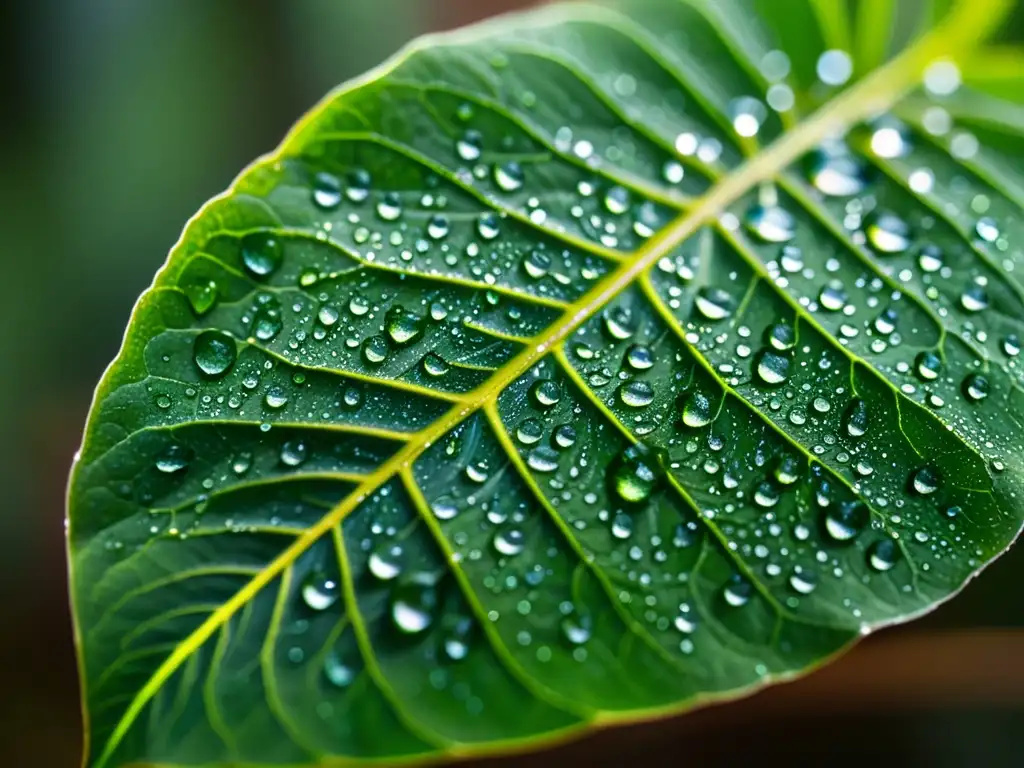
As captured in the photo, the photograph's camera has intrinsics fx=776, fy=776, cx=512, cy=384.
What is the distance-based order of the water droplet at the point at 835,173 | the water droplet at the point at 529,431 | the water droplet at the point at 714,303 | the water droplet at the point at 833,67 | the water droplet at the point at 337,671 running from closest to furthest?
the water droplet at the point at 337,671, the water droplet at the point at 529,431, the water droplet at the point at 714,303, the water droplet at the point at 835,173, the water droplet at the point at 833,67

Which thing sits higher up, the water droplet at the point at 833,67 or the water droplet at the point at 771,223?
the water droplet at the point at 833,67

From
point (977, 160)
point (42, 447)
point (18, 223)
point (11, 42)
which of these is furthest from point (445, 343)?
point (11, 42)

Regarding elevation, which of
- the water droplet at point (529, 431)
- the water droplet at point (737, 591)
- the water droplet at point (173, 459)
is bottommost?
the water droplet at point (737, 591)

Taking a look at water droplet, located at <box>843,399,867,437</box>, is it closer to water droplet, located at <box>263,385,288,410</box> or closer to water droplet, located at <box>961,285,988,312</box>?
water droplet, located at <box>961,285,988,312</box>

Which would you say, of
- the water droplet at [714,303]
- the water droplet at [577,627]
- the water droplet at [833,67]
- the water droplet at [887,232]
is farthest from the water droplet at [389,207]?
the water droplet at [833,67]

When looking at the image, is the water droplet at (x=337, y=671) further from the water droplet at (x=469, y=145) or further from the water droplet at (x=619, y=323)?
the water droplet at (x=469, y=145)

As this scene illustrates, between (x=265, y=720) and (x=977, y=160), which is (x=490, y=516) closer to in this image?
(x=265, y=720)

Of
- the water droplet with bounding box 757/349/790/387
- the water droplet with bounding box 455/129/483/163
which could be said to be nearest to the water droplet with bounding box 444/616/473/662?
the water droplet with bounding box 757/349/790/387
